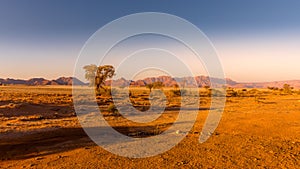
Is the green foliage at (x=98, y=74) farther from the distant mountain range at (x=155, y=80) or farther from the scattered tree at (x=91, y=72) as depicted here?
the distant mountain range at (x=155, y=80)

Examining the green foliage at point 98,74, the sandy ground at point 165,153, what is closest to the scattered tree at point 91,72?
the green foliage at point 98,74

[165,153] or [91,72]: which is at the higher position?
[91,72]

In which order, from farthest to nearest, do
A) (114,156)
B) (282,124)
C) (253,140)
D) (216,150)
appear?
(282,124) → (253,140) → (216,150) → (114,156)

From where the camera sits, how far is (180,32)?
31.6 feet

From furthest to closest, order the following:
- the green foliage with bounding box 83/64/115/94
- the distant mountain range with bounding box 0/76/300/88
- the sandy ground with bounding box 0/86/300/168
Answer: the green foliage with bounding box 83/64/115/94
the distant mountain range with bounding box 0/76/300/88
the sandy ground with bounding box 0/86/300/168

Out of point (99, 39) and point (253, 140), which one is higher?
point (99, 39)

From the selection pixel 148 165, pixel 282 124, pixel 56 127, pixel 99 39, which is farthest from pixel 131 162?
pixel 282 124

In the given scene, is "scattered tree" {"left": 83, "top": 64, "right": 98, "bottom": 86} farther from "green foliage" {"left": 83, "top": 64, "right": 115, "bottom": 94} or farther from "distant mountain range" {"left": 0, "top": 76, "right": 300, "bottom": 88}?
"distant mountain range" {"left": 0, "top": 76, "right": 300, "bottom": 88}

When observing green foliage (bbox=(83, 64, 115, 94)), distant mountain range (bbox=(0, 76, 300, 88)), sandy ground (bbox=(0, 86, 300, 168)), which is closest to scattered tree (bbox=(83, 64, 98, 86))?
green foliage (bbox=(83, 64, 115, 94))

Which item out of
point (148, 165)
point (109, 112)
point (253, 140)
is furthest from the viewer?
point (109, 112)

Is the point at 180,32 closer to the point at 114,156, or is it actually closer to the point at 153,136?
the point at 153,136

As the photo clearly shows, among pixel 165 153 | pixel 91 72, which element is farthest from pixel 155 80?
pixel 165 153

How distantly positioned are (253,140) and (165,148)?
3.51m

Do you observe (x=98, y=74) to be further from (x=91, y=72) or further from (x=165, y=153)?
(x=165, y=153)
